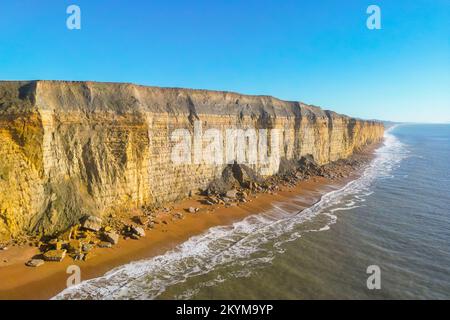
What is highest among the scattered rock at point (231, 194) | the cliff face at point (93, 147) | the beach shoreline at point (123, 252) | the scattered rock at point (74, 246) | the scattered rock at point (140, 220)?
the cliff face at point (93, 147)

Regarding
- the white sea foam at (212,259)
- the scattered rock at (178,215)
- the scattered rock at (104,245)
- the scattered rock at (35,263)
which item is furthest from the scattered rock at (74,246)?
the scattered rock at (178,215)

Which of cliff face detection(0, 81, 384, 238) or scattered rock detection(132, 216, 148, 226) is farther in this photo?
scattered rock detection(132, 216, 148, 226)

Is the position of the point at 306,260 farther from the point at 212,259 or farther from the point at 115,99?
the point at 115,99

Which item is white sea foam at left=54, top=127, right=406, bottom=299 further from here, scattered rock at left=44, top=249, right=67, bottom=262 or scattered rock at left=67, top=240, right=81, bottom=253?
scattered rock at left=67, top=240, right=81, bottom=253

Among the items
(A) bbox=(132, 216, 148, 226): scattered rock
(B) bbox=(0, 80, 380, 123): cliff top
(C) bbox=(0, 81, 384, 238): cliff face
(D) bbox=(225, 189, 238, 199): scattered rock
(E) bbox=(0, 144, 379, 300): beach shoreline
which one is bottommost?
(E) bbox=(0, 144, 379, 300): beach shoreline

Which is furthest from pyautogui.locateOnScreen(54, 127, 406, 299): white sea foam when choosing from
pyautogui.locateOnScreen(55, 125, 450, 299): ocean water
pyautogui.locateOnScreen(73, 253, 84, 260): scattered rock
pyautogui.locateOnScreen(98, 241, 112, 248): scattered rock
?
pyautogui.locateOnScreen(98, 241, 112, 248): scattered rock

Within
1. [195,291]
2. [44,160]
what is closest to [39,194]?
[44,160]

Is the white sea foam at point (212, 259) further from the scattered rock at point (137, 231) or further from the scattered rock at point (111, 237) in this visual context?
the scattered rock at point (137, 231)
